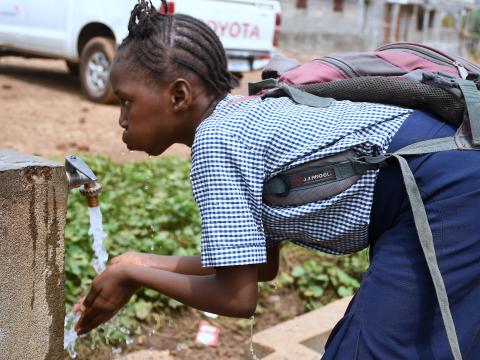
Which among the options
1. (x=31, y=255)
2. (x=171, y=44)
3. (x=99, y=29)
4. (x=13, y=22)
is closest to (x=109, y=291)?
(x=31, y=255)

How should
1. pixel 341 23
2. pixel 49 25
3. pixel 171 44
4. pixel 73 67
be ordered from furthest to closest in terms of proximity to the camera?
pixel 341 23, pixel 73 67, pixel 49 25, pixel 171 44

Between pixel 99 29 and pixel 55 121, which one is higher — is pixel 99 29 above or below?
above

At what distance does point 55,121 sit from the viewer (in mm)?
6508

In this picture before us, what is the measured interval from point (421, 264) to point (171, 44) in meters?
0.75

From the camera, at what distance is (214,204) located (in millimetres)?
1534

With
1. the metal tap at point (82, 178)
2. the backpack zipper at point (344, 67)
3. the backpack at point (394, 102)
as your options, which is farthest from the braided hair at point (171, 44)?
the metal tap at point (82, 178)

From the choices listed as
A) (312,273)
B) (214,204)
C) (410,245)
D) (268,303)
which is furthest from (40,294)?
(312,273)

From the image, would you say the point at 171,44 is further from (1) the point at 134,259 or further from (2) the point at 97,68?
(2) the point at 97,68

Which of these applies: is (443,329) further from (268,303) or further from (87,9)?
(87,9)

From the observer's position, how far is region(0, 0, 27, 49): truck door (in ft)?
26.7

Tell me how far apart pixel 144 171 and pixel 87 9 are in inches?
128

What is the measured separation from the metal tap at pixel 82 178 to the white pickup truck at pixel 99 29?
16.6ft

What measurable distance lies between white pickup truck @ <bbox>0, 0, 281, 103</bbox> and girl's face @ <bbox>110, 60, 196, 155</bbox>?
5.32 m

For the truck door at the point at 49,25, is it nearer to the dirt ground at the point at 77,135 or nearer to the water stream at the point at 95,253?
the dirt ground at the point at 77,135
